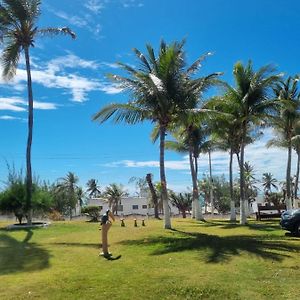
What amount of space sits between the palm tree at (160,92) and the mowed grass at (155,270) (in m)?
7.71

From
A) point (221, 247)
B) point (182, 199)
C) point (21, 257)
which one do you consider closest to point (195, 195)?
point (221, 247)

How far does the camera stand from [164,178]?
22391 mm

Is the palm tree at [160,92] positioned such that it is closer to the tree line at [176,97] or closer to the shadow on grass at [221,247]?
the tree line at [176,97]

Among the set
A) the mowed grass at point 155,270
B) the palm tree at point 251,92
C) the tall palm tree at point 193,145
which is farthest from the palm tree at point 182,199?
the mowed grass at point 155,270

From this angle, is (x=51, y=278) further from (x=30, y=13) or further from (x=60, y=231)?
(x=30, y=13)

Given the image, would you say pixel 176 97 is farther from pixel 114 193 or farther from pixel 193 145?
pixel 114 193

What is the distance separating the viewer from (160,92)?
21.0 meters

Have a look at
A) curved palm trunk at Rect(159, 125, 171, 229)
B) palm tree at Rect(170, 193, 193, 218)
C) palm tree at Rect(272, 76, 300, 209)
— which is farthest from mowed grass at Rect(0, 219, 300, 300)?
palm tree at Rect(170, 193, 193, 218)

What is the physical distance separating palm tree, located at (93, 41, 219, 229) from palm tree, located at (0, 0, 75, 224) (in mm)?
6342

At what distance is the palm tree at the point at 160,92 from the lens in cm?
2147

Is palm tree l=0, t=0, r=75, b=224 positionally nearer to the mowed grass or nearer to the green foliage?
the green foliage

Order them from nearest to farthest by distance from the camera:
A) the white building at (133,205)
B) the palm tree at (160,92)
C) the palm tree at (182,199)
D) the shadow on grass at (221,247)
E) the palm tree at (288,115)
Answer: the shadow on grass at (221,247), the palm tree at (160,92), the palm tree at (288,115), the palm tree at (182,199), the white building at (133,205)

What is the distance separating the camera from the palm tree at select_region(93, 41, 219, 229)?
21.5 meters

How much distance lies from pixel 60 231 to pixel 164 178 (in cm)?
570
